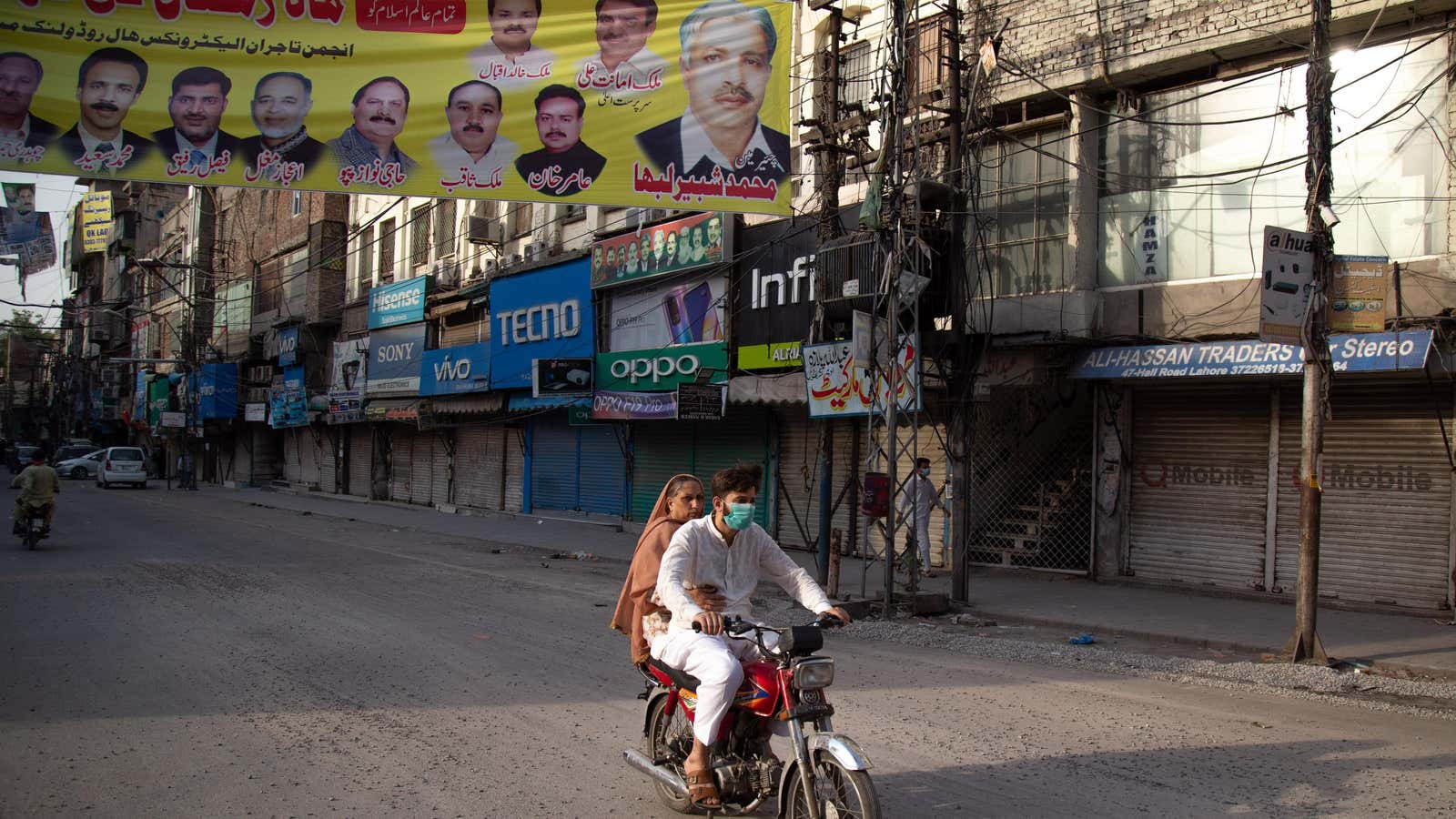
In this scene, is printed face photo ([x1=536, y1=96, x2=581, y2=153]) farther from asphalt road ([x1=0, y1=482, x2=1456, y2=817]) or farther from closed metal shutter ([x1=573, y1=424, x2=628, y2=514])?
closed metal shutter ([x1=573, y1=424, x2=628, y2=514])

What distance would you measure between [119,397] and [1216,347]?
73552mm

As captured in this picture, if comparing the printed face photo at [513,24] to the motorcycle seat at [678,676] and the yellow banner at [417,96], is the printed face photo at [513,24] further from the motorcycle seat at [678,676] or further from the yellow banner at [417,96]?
the motorcycle seat at [678,676]

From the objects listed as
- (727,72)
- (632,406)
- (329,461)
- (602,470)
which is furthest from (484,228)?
(727,72)

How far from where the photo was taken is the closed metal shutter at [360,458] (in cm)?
3838

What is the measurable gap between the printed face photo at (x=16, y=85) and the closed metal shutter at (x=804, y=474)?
13.4 m

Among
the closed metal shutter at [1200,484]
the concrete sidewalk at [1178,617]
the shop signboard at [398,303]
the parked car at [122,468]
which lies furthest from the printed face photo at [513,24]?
the parked car at [122,468]

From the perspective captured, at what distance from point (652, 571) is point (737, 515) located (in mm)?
631

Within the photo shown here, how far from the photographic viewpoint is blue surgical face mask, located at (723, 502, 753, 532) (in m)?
4.71

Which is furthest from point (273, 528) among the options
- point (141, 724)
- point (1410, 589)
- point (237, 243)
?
point (237, 243)

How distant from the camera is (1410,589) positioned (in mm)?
12344

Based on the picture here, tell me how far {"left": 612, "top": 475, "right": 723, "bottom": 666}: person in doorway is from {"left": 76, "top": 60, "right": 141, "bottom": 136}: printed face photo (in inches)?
282

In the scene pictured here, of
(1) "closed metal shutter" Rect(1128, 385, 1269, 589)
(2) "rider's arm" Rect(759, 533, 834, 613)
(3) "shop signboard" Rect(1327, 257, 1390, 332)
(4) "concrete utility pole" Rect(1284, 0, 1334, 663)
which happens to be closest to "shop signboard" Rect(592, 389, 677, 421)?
(1) "closed metal shutter" Rect(1128, 385, 1269, 589)

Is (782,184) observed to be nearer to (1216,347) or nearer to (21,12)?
(1216,347)

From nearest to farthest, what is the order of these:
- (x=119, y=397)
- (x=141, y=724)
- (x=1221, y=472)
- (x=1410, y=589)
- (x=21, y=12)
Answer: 1. (x=141, y=724)
2. (x=21, y=12)
3. (x=1410, y=589)
4. (x=1221, y=472)
5. (x=119, y=397)
